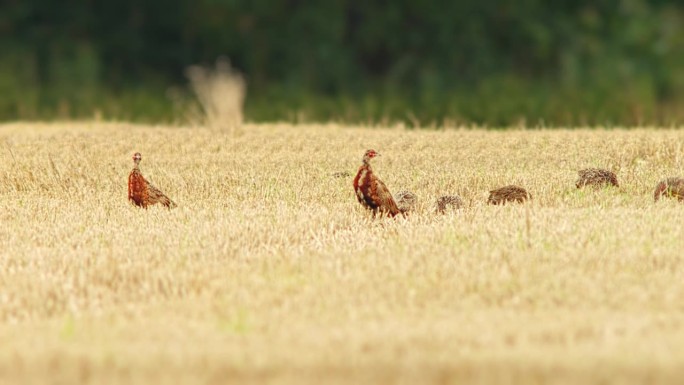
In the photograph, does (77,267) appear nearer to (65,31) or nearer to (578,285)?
(578,285)

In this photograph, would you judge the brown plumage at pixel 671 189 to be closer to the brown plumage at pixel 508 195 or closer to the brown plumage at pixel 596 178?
the brown plumage at pixel 596 178

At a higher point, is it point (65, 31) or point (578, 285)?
point (65, 31)

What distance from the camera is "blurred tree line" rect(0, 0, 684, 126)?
83.5ft

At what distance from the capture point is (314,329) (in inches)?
203

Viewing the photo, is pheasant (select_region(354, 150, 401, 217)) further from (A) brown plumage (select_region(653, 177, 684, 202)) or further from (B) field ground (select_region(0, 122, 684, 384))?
(A) brown plumage (select_region(653, 177, 684, 202))

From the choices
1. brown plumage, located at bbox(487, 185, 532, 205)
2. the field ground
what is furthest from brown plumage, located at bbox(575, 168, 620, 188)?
brown plumage, located at bbox(487, 185, 532, 205)

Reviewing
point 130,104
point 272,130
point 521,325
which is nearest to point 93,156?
point 272,130

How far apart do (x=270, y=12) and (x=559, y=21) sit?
297 inches

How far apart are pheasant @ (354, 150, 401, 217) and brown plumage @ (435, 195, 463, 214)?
1.96 feet

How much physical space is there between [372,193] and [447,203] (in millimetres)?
917

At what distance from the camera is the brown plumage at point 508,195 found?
914cm

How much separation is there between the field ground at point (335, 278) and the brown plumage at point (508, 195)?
0.40 ft

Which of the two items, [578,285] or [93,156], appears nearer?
[578,285]

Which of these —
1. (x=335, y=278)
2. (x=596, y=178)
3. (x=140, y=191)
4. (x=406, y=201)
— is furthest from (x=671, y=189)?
(x=140, y=191)
